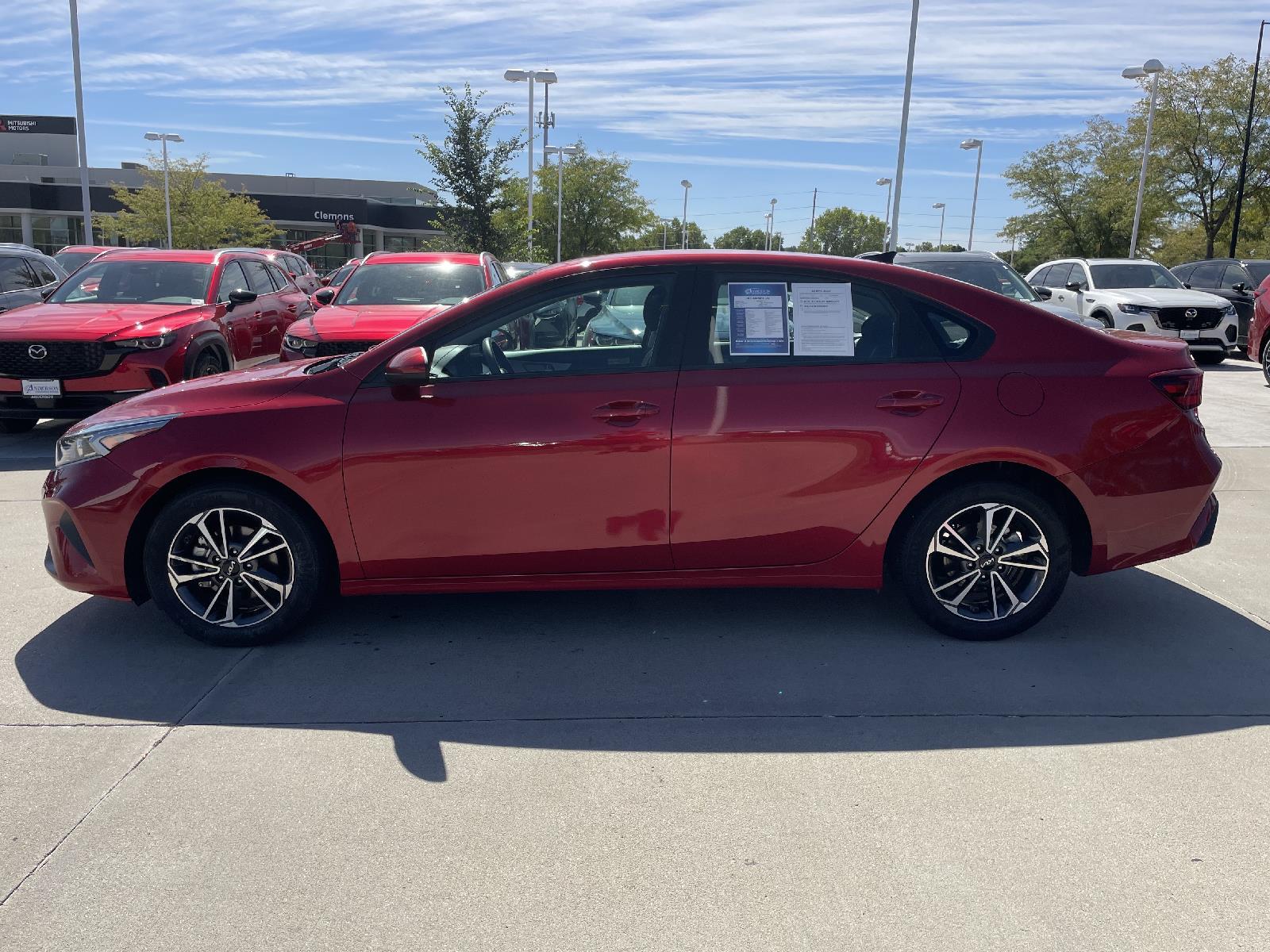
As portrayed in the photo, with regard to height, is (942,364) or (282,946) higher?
(942,364)

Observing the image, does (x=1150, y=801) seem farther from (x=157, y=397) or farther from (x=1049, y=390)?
(x=157, y=397)

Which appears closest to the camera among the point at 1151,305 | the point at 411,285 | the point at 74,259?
the point at 411,285

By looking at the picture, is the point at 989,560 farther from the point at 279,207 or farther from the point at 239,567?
the point at 279,207

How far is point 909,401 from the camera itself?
4414mm

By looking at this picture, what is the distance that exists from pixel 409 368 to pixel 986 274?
1030 centimetres

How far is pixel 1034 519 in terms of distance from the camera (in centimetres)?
452

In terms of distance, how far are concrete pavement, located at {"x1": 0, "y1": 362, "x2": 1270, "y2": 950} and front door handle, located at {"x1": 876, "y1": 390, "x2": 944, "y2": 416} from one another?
3.39 ft

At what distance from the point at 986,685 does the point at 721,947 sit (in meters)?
2.00

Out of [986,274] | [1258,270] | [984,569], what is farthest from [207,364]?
[1258,270]

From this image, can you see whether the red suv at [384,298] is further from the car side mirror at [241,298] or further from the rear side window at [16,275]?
the rear side window at [16,275]

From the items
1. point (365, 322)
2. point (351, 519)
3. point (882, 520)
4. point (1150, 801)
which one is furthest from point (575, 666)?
point (365, 322)

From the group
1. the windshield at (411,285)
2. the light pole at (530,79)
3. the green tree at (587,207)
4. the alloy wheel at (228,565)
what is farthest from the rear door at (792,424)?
the green tree at (587,207)

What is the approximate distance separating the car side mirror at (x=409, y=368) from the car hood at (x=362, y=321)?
14.7 ft

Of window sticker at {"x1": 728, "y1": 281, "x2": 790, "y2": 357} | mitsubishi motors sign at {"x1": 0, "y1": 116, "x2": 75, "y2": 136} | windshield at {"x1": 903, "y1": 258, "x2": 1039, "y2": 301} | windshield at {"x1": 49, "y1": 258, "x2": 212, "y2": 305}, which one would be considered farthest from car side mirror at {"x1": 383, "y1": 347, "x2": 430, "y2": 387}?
mitsubishi motors sign at {"x1": 0, "y1": 116, "x2": 75, "y2": 136}
